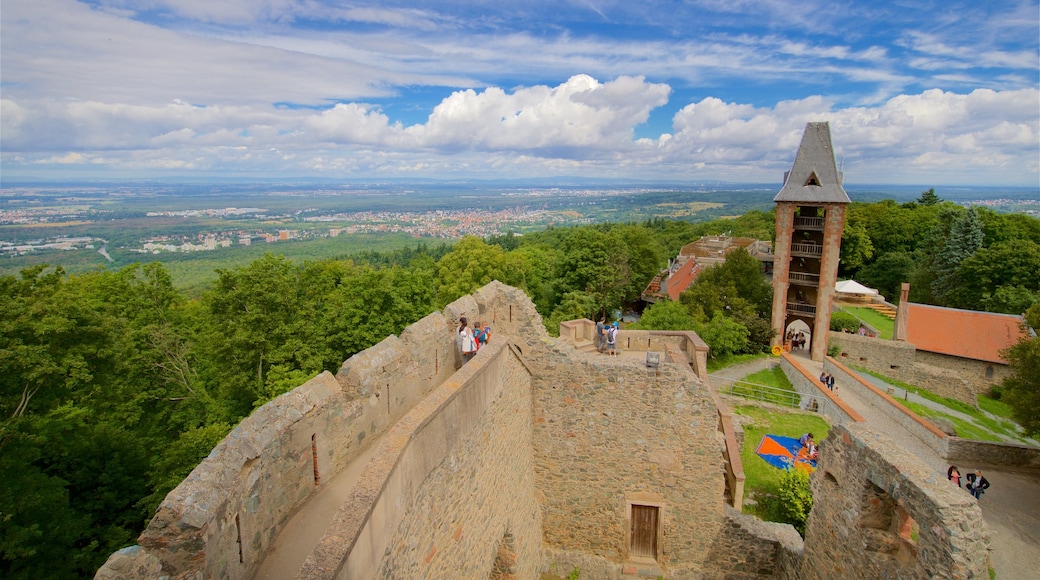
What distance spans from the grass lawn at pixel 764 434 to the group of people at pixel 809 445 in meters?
0.44

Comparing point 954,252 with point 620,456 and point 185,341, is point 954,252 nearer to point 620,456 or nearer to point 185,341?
point 620,456

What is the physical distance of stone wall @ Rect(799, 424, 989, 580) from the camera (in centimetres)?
584

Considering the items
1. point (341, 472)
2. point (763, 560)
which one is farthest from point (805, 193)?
point (341, 472)

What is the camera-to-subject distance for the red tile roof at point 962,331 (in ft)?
94.0

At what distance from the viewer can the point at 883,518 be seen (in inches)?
290

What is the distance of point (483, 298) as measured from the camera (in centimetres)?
909

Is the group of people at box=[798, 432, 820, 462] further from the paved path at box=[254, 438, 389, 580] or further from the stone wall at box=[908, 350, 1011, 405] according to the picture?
the stone wall at box=[908, 350, 1011, 405]

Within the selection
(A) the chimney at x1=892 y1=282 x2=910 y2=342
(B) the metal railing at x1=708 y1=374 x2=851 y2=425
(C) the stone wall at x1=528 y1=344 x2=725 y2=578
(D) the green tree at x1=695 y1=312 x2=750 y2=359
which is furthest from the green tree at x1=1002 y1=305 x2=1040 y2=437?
(C) the stone wall at x1=528 y1=344 x2=725 y2=578

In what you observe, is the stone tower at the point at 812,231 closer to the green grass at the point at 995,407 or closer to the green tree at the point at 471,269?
the green grass at the point at 995,407

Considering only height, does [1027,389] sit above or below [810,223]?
below

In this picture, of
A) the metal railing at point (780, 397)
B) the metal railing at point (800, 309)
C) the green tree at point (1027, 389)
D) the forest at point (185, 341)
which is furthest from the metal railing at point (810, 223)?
the green tree at point (1027, 389)

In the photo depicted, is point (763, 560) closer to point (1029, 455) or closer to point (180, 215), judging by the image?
point (1029, 455)

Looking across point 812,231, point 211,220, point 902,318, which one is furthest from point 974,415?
point 211,220

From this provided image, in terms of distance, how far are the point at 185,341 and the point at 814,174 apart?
33.6 m
